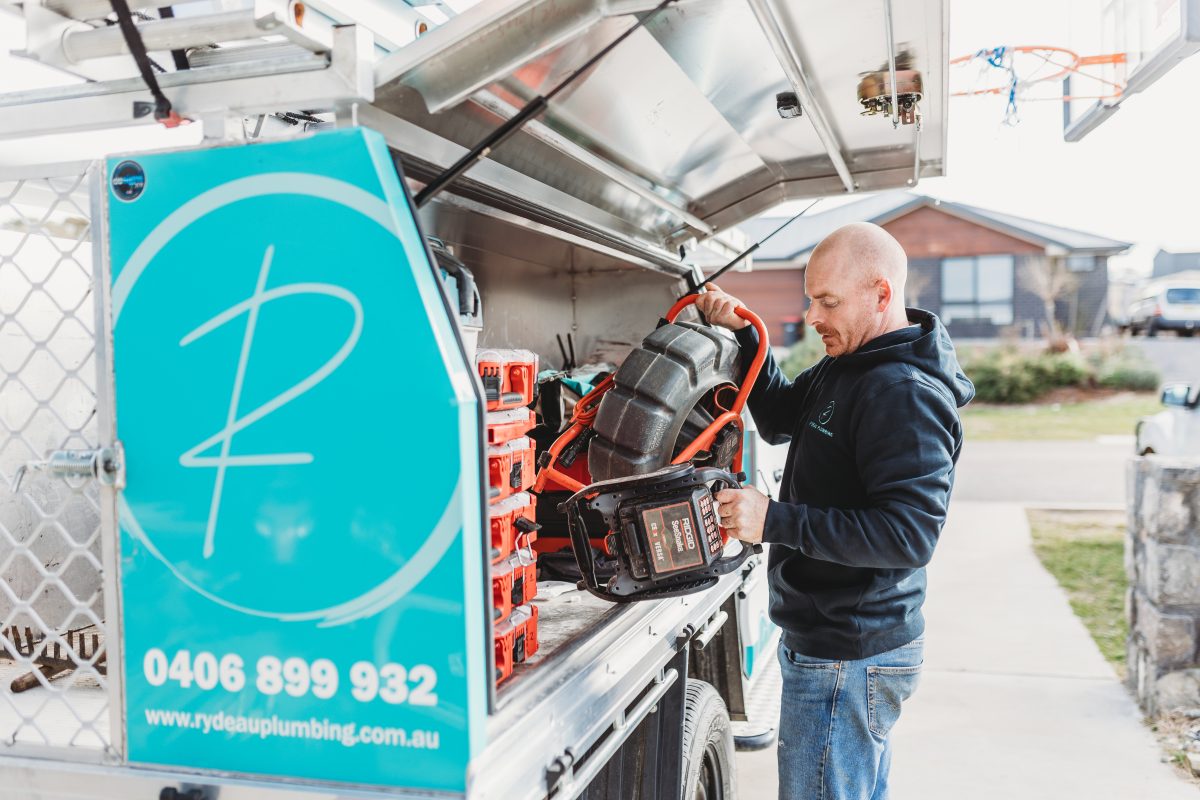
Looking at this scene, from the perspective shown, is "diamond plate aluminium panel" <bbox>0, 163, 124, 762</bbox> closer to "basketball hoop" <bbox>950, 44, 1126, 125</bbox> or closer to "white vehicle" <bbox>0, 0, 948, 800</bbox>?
"white vehicle" <bbox>0, 0, 948, 800</bbox>

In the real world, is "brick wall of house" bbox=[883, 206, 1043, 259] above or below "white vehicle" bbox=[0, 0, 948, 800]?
above

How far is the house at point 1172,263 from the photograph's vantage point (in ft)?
185

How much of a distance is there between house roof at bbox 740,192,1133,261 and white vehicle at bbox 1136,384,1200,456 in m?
21.5

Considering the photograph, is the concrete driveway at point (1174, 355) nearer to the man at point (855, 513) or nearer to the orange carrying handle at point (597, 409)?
the orange carrying handle at point (597, 409)

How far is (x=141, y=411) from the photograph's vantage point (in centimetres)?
161

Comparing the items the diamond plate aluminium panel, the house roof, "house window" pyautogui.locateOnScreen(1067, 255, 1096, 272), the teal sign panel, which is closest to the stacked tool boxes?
the teal sign panel

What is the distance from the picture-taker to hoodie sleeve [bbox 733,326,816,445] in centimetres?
305

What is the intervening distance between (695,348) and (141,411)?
1.58 m

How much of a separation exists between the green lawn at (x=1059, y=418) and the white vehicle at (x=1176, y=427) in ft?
42.1

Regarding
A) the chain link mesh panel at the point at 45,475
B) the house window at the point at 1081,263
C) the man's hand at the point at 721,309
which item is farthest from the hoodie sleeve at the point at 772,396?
the house window at the point at 1081,263

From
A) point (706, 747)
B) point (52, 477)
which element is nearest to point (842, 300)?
point (706, 747)

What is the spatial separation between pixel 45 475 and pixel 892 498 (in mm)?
1866

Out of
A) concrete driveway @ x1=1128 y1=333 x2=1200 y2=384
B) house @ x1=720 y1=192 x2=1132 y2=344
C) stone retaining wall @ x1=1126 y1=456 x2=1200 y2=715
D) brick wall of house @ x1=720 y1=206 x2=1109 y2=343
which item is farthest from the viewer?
brick wall of house @ x1=720 y1=206 x2=1109 y2=343

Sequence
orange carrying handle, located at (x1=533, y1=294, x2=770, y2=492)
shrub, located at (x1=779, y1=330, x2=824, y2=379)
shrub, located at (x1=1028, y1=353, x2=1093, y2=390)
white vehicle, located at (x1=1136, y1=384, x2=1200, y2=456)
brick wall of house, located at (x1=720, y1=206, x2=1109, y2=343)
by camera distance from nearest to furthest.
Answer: orange carrying handle, located at (x1=533, y1=294, x2=770, y2=492)
white vehicle, located at (x1=1136, y1=384, x2=1200, y2=456)
shrub, located at (x1=779, y1=330, x2=824, y2=379)
shrub, located at (x1=1028, y1=353, x2=1093, y2=390)
brick wall of house, located at (x1=720, y1=206, x2=1109, y2=343)
